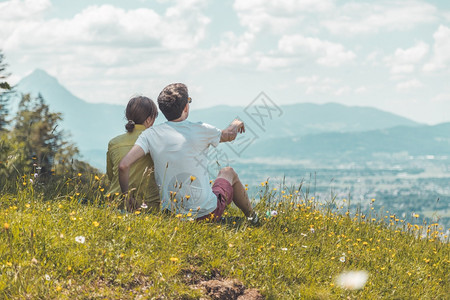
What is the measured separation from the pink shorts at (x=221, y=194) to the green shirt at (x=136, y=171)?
2.41 ft

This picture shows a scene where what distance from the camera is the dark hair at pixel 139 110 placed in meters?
6.07

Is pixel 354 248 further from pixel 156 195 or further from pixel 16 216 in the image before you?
pixel 16 216

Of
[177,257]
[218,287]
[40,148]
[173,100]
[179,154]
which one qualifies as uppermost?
[173,100]

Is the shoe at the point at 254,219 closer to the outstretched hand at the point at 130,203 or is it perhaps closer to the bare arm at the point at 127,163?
the outstretched hand at the point at 130,203

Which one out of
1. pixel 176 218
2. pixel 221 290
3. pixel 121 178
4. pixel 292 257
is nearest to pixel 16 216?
pixel 121 178

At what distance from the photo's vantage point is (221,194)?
6.04 metres

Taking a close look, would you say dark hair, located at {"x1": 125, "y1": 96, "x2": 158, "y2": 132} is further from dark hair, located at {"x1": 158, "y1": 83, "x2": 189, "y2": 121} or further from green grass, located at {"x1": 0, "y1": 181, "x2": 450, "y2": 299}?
green grass, located at {"x1": 0, "y1": 181, "x2": 450, "y2": 299}

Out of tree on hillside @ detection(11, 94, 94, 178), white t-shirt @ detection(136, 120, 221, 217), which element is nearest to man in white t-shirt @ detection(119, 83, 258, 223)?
white t-shirt @ detection(136, 120, 221, 217)

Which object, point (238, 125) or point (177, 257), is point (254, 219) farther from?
point (177, 257)

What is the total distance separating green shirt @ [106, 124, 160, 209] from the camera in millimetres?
5934

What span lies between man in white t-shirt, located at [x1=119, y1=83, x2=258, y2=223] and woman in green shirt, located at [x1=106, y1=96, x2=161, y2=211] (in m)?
0.25

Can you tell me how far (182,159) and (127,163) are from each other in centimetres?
63

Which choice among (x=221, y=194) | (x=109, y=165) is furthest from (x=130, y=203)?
(x=221, y=194)

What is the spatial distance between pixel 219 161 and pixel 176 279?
308cm
